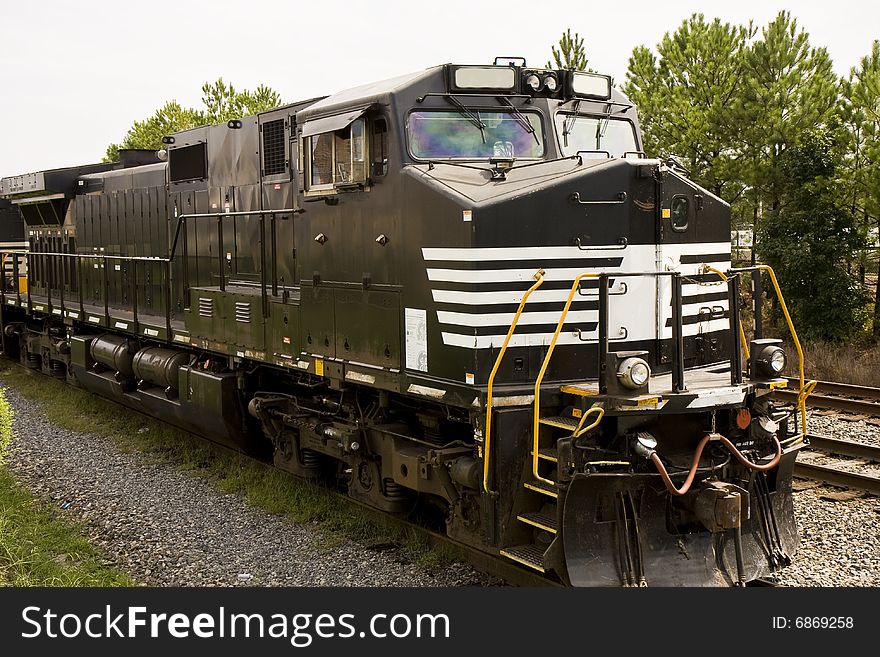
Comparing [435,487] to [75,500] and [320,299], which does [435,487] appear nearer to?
[320,299]

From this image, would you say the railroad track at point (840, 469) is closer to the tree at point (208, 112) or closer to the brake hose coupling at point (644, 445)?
the brake hose coupling at point (644, 445)

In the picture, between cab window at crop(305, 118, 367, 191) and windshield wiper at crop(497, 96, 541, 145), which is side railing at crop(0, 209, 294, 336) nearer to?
cab window at crop(305, 118, 367, 191)

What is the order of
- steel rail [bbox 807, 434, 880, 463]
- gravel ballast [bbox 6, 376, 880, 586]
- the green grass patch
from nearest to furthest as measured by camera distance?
the green grass patch < gravel ballast [bbox 6, 376, 880, 586] < steel rail [bbox 807, 434, 880, 463]

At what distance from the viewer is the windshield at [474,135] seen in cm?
685

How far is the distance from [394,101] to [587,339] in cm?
226

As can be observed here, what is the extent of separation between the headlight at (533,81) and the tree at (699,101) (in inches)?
648

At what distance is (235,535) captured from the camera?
26.7ft

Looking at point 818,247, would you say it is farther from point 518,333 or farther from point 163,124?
point 163,124

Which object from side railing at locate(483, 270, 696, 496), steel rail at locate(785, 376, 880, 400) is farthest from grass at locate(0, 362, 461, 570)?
steel rail at locate(785, 376, 880, 400)

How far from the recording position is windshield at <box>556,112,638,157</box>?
284 inches

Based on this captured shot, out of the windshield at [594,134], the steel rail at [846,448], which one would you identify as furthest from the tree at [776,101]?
the windshield at [594,134]

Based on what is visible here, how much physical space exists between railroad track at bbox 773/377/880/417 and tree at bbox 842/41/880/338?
22.6 feet

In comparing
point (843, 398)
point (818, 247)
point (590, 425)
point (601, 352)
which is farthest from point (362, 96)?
point (818, 247)

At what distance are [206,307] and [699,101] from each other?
56.7ft
